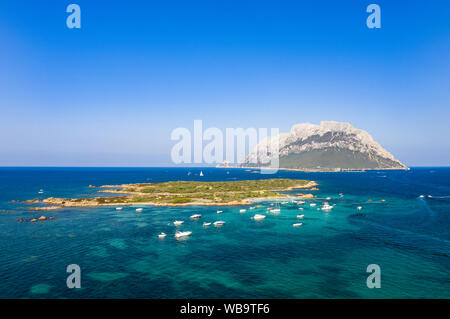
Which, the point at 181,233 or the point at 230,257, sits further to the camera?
the point at 181,233

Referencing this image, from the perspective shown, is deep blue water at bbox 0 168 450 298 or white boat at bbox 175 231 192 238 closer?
deep blue water at bbox 0 168 450 298

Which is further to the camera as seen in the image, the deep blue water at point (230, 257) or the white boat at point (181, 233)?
the white boat at point (181, 233)

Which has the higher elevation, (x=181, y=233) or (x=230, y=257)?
(x=181, y=233)

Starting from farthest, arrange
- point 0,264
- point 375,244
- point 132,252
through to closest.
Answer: point 375,244, point 132,252, point 0,264
